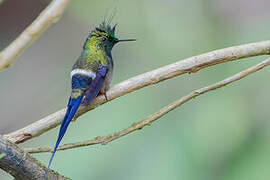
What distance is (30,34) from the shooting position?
127 centimetres

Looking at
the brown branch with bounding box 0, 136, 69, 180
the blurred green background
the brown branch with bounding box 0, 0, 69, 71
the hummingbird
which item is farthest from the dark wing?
the brown branch with bounding box 0, 0, 69, 71

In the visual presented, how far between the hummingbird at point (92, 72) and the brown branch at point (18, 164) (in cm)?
44

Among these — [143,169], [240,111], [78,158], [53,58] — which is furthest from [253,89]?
[53,58]

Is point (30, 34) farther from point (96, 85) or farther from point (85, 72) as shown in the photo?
point (85, 72)

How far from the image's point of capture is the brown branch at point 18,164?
1.86 m

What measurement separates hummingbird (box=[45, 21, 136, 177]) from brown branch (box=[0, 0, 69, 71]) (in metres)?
1.24

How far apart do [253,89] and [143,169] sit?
1188 millimetres

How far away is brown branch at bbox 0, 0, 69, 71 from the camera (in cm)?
123

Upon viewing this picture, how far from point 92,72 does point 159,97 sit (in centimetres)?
107

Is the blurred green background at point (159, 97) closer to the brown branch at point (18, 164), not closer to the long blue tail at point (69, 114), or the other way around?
the long blue tail at point (69, 114)

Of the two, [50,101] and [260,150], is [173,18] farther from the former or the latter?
[260,150]

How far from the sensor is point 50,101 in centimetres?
488

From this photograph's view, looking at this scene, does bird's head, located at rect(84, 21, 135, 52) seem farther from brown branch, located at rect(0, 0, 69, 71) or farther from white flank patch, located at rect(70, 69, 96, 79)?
brown branch, located at rect(0, 0, 69, 71)

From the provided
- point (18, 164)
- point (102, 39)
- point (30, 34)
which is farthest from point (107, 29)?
point (30, 34)
